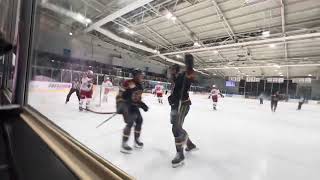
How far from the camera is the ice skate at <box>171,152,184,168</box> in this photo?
1.40 m

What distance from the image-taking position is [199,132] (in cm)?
195

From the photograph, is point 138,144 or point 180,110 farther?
point 138,144

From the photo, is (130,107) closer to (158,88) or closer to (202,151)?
(158,88)

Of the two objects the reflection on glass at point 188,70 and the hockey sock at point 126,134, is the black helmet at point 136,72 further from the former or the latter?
the hockey sock at point 126,134

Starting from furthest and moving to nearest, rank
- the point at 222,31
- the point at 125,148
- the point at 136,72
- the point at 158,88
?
the point at 125,148 → the point at 158,88 → the point at 136,72 → the point at 222,31

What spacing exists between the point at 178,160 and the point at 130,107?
0.62 metres

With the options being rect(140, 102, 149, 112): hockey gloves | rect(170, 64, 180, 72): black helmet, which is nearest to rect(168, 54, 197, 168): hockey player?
rect(170, 64, 180, 72): black helmet

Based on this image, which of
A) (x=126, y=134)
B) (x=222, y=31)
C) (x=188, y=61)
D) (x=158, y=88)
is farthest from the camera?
(x=126, y=134)

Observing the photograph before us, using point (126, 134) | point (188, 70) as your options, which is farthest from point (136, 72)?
point (126, 134)

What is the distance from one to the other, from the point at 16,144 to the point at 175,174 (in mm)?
1403

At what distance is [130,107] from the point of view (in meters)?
1.85

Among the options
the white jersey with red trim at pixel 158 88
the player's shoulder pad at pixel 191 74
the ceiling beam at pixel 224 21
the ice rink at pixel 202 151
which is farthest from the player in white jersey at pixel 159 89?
the ceiling beam at pixel 224 21

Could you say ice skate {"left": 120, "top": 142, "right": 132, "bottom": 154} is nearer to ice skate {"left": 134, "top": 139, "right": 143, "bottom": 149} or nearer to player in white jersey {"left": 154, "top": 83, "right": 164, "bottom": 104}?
ice skate {"left": 134, "top": 139, "right": 143, "bottom": 149}

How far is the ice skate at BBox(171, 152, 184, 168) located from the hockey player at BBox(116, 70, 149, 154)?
330 mm
